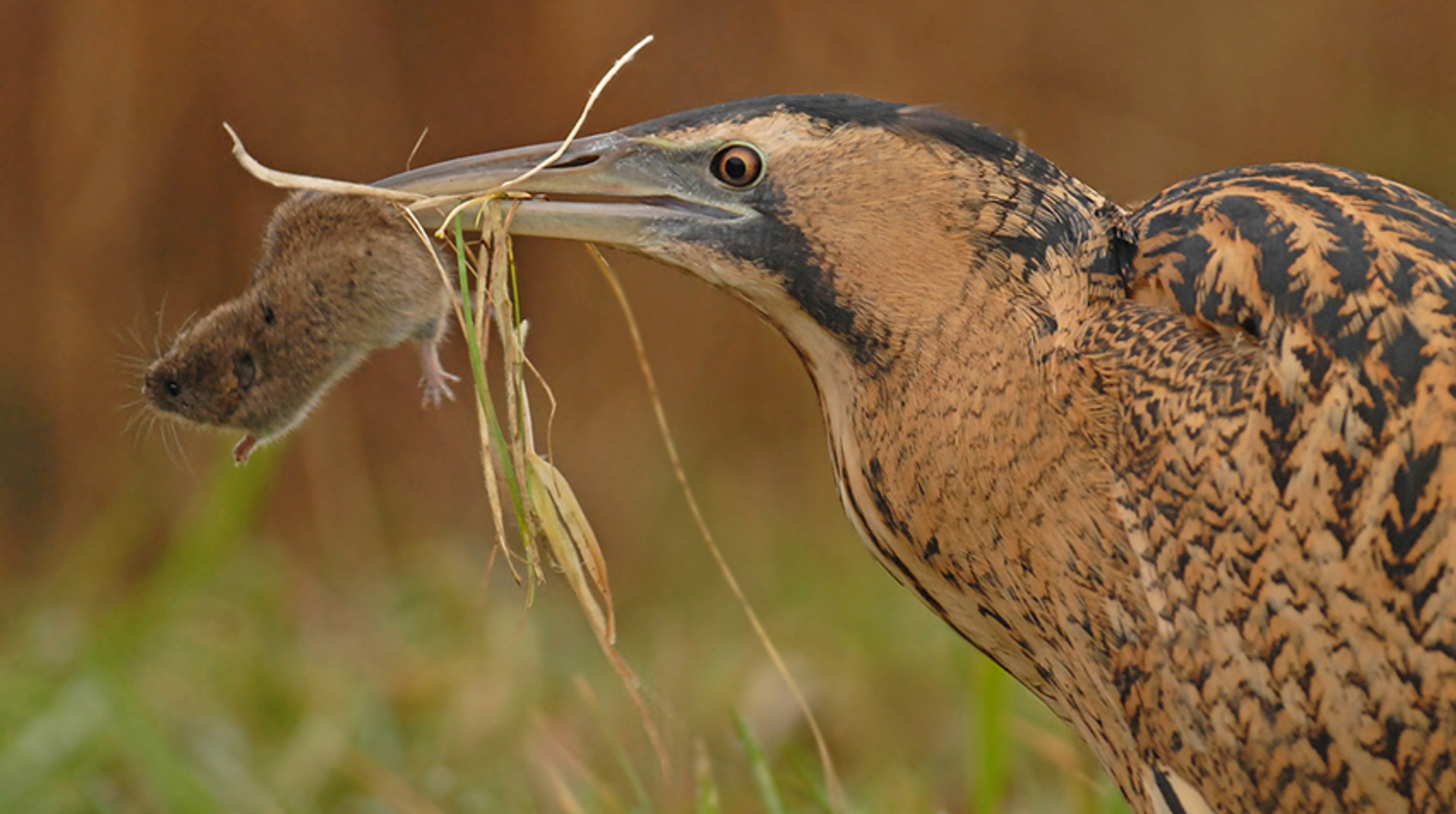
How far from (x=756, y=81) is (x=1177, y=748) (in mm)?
4790

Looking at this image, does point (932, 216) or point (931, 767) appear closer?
point (932, 216)

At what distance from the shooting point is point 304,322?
238 cm

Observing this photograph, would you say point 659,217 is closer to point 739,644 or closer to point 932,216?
point 932,216

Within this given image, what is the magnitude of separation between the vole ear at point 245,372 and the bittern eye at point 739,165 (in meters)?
0.75

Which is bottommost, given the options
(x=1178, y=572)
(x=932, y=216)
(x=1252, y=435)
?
(x=1178, y=572)

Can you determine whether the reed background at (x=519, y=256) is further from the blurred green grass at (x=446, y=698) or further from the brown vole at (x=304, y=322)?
the brown vole at (x=304, y=322)

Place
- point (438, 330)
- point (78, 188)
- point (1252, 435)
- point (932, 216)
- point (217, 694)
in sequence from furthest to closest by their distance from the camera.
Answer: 1. point (78, 188)
2. point (217, 694)
3. point (438, 330)
4. point (932, 216)
5. point (1252, 435)

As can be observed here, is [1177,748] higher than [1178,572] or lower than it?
lower

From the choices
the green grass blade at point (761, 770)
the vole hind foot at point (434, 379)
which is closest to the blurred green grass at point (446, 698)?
the green grass blade at point (761, 770)

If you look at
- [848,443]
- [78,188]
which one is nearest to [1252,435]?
[848,443]

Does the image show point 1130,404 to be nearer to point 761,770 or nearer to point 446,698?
point 761,770

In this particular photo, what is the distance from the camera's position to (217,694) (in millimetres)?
4062

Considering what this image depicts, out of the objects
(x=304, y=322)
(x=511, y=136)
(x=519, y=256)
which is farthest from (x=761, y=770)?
(x=511, y=136)

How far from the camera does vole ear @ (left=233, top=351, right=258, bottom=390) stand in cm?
239
